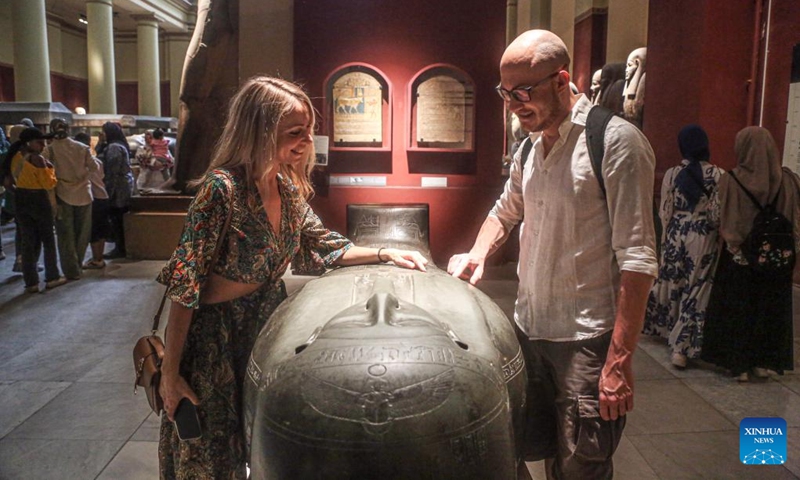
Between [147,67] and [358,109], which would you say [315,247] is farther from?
[147,67]

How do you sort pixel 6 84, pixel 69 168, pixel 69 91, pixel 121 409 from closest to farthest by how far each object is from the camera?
pixel 121 409, pixel 69 168, pixel 6 84, pixel 69 91

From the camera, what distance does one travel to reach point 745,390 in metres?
3.85

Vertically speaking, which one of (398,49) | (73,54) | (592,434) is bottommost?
(592,434)

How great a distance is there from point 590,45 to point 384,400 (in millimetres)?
9851

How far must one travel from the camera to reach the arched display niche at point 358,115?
5906mm

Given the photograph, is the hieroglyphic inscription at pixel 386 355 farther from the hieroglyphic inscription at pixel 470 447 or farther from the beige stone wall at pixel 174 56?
the beige stone wall at pixel 174 56

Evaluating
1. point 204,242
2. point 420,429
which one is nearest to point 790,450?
point 420,429

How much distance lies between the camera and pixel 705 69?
5090 millimetres

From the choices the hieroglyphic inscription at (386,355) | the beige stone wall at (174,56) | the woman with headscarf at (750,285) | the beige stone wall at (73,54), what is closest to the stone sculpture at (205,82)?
the woman with headscarf at (750,285)

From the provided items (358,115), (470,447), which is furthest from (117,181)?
(470,447)

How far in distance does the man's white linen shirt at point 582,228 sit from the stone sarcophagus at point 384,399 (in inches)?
15.2

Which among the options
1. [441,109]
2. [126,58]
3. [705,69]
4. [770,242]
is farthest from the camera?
[126,58]

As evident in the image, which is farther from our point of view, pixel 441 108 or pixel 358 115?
pixel 441 108

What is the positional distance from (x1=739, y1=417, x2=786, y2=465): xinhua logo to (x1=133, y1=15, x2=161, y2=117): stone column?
2200 cm
